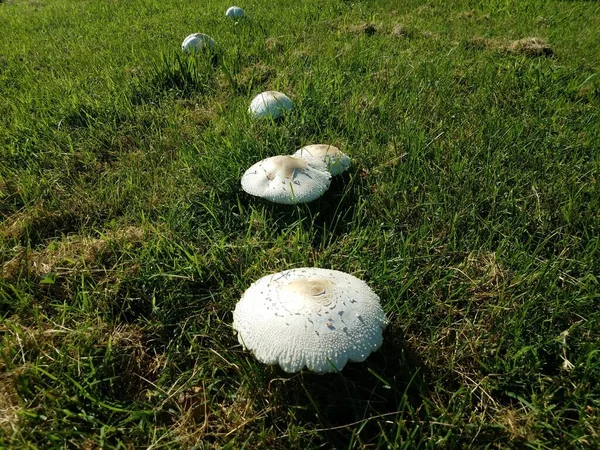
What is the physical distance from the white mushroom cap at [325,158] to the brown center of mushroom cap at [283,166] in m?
0.14

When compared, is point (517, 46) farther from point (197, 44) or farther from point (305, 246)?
point (305, 246)

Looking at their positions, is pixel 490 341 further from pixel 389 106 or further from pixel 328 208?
pixel 389 106

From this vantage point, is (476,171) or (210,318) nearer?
(210,318)

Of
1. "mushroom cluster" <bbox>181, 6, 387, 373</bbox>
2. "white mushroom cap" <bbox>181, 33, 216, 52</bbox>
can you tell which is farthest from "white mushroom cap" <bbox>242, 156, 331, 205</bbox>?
"white mushroom cap" <bbox>181, 33, 216, 52</bbox>

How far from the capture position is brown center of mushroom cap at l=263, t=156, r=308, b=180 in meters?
2.32

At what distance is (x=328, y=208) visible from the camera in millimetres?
2477

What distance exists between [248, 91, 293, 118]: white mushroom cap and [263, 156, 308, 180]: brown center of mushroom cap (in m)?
0.83

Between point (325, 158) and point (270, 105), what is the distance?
0.85 m

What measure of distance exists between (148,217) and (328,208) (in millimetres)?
1033

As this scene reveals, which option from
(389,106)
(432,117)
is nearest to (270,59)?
(389,106)

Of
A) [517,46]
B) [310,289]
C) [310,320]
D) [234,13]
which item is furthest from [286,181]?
[234,13]

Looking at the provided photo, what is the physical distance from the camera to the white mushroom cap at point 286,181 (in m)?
2.25

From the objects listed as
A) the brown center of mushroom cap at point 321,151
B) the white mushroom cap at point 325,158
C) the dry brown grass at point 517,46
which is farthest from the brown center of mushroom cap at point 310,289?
the dry brown grass at point 517,46

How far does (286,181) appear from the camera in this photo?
229 cm
